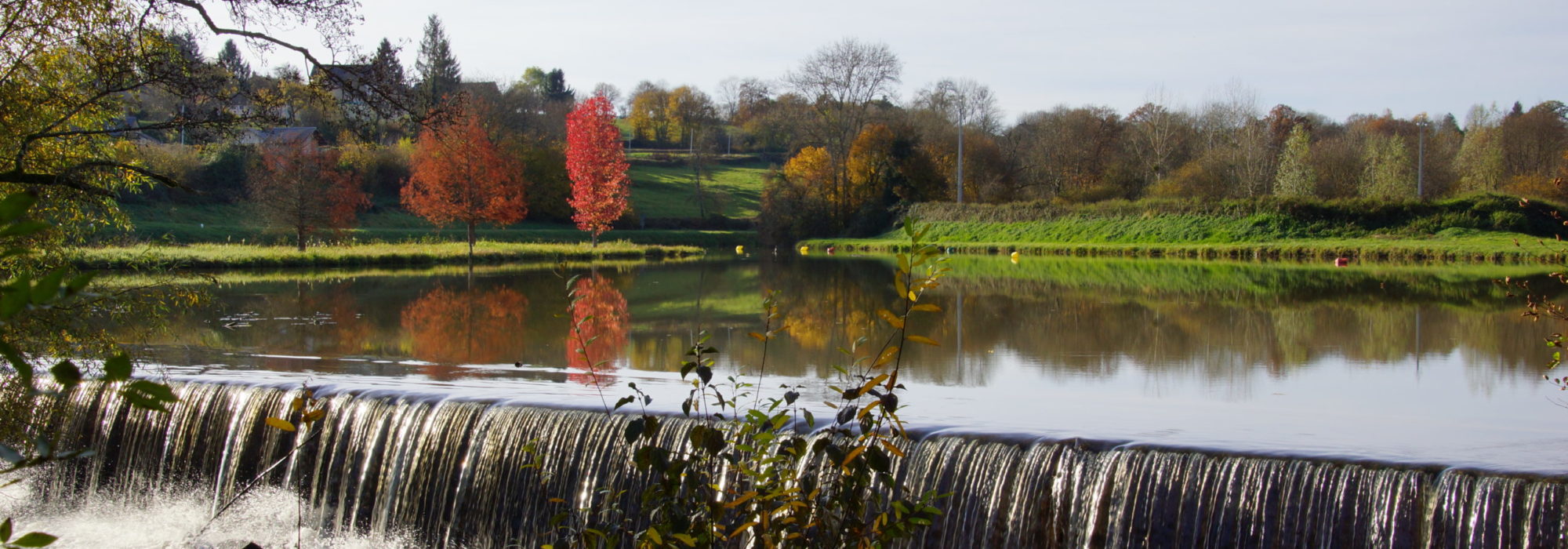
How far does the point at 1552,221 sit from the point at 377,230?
113 feet

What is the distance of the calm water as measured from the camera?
6488 mm

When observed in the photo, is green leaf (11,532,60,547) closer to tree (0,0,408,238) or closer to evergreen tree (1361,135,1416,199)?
tree (0,0,408,238)

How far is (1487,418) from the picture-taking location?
6.71 meters

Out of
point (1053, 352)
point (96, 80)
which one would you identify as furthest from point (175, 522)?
point (1053, 352)

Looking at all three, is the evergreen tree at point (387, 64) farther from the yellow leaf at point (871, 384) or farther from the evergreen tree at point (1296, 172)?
the evergreen tree at point (1296, 172)

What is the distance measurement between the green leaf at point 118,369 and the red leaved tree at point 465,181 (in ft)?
97.3

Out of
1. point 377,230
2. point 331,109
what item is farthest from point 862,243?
point 331,109

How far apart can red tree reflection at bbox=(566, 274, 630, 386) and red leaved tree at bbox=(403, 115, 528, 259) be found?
11795 millimetres

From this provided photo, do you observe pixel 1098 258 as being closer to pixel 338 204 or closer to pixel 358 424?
pixel 338 204

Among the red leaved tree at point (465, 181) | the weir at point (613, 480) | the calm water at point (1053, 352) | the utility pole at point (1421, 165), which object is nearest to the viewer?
the weir at point (613, 480)

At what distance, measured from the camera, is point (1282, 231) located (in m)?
30.3

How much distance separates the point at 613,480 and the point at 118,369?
3.59m

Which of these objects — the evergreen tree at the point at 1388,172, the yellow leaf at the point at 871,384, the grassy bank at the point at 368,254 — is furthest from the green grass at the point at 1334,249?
the yellow leaf at the point at 871,384

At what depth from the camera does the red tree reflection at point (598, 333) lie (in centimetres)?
884
